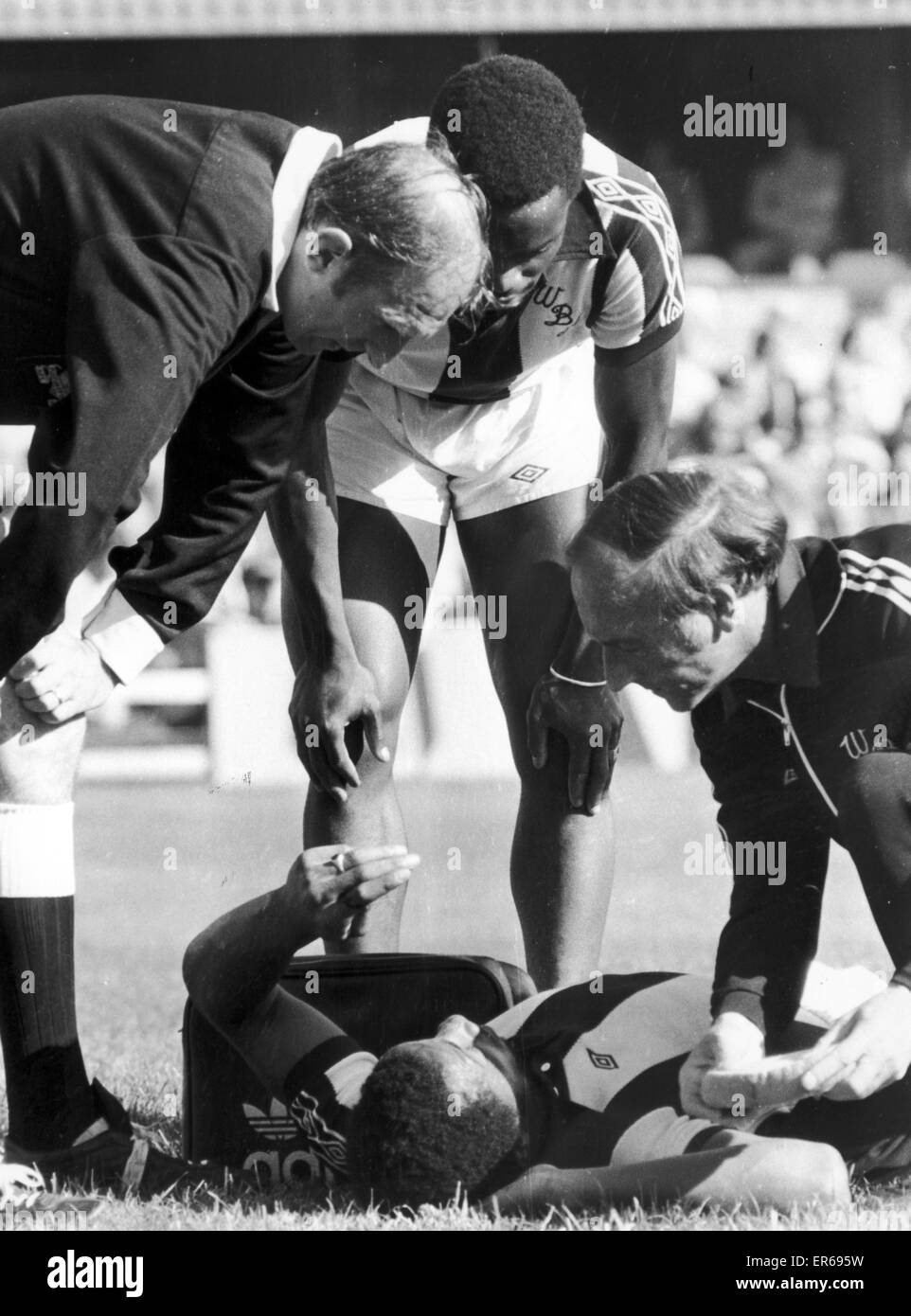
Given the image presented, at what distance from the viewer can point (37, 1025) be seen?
2.26 metres

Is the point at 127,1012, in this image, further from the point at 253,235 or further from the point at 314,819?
the point at 253,235

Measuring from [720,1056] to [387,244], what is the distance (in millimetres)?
1151

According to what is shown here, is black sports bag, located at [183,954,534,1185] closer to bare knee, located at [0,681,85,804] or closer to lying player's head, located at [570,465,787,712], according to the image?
bare knee, located at [0,681,85,804]

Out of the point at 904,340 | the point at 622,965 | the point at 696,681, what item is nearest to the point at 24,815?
the point at 696,681

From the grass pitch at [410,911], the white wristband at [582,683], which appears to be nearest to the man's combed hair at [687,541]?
the white wristband at [582,683]

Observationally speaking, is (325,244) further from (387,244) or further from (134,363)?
(134,363)

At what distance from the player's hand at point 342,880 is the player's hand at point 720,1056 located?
18.5 inches

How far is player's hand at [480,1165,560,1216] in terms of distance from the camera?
2.16 meters

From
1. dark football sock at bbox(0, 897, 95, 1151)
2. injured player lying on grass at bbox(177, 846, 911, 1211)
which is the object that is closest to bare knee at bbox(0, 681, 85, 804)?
dark football sock at bbox(0, 897, 95, 1151)

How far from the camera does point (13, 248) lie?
2043 mm

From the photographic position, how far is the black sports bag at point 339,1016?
237cm

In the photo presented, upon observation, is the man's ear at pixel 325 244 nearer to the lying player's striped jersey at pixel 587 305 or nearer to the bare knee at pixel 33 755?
the lying player's striped jersey at pixel 587 305
